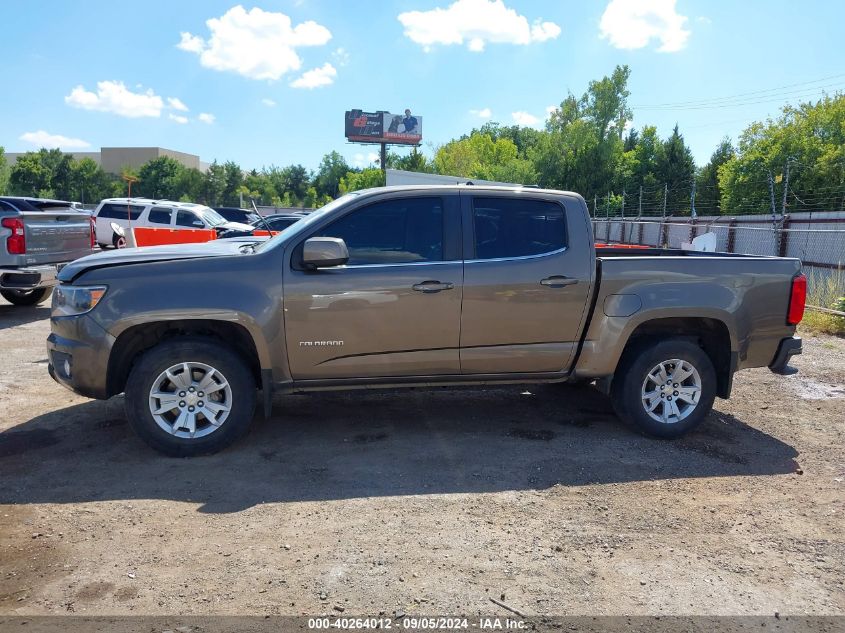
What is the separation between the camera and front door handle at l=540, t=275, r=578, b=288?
5.00m

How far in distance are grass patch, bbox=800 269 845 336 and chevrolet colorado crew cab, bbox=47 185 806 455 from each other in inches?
221

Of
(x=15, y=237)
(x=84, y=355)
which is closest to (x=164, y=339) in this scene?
(x=84, y=355)

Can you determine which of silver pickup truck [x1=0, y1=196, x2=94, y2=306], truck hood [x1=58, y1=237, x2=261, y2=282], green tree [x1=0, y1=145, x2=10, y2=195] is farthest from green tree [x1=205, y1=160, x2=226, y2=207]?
truck hood [x1=58, y1=237, x2=261, y2=282]

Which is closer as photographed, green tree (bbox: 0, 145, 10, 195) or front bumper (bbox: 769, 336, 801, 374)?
front bumper (bbox: 769, 336, 801, 374)

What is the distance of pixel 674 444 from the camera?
5.24m

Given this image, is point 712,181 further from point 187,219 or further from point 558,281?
point 558,281

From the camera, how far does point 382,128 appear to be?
7300cm

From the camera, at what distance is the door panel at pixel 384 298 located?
15.6ft

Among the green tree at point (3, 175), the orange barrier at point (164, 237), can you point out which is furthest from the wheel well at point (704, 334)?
the green tree at point (3, 175)

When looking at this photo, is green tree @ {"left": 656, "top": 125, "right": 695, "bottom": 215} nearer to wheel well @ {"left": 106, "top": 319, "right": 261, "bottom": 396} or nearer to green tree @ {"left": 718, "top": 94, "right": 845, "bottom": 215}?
green tree @ {"left": 718, "top": 94, "right": 845, "bottom": 215}

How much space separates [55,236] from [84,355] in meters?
6.61

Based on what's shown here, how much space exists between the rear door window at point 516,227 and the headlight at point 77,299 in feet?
8.79

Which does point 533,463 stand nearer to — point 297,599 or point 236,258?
point 297,599

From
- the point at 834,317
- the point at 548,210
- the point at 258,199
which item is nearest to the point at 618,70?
the point at 258,199
